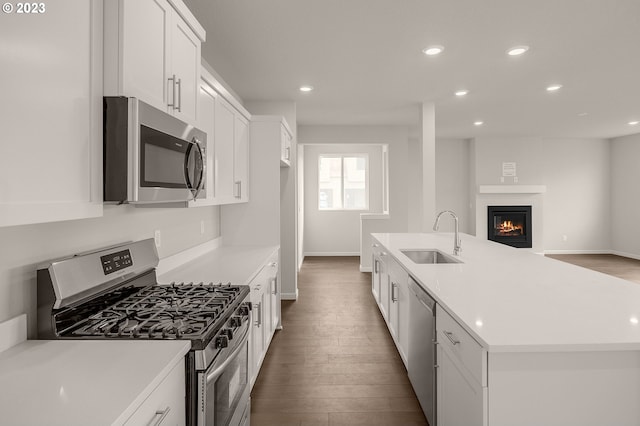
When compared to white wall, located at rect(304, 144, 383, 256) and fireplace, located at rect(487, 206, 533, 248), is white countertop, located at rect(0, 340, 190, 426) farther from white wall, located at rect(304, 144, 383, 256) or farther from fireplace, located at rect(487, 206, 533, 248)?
fireplace, located at rect(487, 206, 533, 248)

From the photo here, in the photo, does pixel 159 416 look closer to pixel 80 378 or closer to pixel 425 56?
pixel 80 378

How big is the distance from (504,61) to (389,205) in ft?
11.5

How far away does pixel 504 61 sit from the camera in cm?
371

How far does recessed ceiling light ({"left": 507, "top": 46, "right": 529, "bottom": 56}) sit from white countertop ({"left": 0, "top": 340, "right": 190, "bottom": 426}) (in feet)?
11.5

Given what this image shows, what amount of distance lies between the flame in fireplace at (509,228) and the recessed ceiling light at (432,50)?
6.11 meters

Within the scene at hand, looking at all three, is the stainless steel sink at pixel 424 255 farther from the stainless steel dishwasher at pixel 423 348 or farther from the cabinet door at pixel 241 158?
the cabinet door at pixel 241 158

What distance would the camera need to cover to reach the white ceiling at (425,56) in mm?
2672

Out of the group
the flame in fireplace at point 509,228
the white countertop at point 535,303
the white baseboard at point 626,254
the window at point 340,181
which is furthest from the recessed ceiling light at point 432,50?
the white baseboard at point 626,254

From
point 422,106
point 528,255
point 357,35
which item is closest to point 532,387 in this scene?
point 528,255

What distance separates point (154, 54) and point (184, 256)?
165cm

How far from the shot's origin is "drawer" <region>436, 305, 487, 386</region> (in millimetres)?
1352

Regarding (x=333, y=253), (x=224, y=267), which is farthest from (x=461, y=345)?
(x=333, y=253)

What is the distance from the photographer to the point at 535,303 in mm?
1734

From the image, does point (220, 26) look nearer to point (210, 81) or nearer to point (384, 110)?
point (210, 81)
